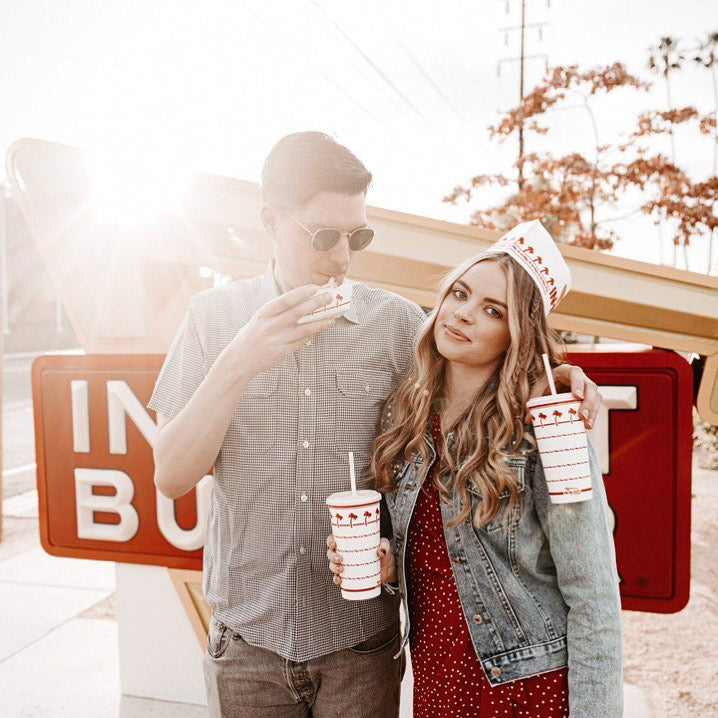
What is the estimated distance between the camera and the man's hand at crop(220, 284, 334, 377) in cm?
148

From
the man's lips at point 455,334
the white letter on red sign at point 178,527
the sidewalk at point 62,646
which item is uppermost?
the man's lips at point 455,334

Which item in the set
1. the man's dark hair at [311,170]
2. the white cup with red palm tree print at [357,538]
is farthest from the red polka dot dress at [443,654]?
the man's dark hair at [311,170]

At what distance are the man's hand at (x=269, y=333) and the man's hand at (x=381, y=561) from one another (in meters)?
0.48

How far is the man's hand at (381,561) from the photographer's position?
159cm

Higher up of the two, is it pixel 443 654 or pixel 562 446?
pixel 562 446

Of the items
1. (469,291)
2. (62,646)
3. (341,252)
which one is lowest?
(62,646)

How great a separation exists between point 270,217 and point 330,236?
0.21 metres

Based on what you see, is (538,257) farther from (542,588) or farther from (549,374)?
(542,588)

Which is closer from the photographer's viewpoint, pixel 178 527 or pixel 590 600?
pixel 590 600

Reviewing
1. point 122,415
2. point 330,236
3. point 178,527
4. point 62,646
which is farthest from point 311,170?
point 62,646

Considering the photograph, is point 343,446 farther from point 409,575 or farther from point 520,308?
point 520,308

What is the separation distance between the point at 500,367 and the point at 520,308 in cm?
17

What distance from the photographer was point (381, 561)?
171cm

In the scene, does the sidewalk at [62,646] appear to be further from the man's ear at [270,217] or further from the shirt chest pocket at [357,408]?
the man's ear at [270,217]
